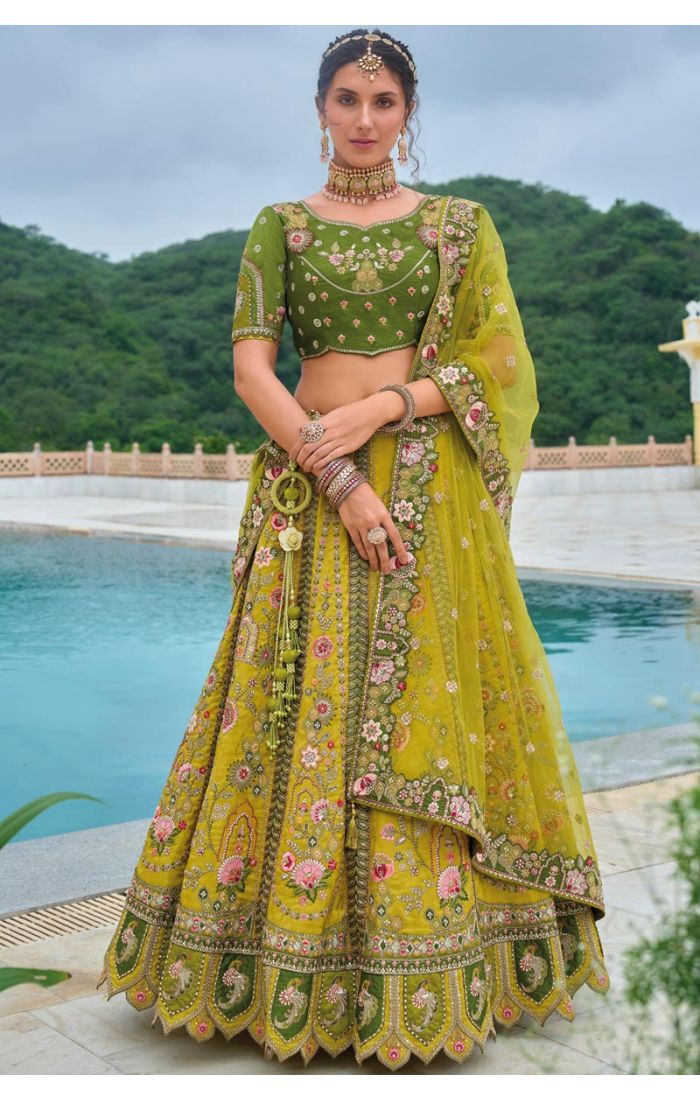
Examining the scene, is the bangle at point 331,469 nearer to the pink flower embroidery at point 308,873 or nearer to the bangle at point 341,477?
the bangle at point 341,477

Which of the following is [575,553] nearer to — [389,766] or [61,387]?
[389,766]

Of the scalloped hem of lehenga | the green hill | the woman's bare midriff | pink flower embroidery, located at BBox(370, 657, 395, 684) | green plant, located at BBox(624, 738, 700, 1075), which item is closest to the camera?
green plant, located at BBox(624, 738, 700, 1075)

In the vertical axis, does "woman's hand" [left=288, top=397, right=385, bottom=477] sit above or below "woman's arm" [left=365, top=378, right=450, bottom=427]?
below

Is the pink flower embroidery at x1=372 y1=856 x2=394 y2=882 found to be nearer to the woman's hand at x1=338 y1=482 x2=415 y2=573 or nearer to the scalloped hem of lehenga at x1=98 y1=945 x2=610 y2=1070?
the scalloped hem of lehenga at x1=98 y1=945 x2=610 y2=1070

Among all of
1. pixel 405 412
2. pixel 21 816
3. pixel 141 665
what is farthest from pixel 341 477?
pixel 141 665

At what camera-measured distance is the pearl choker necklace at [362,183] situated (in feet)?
6.91

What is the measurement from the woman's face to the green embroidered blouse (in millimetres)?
106

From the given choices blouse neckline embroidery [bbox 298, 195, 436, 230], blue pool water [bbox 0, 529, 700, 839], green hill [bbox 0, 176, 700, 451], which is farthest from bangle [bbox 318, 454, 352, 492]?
green hill [bbox 0, 176, 700, 451]

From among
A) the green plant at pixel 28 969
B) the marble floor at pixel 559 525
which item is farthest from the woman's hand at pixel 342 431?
the marble floor at pixel 559 525

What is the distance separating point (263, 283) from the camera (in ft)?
6.82

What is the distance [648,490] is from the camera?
849 inches

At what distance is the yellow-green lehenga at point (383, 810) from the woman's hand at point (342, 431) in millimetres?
67

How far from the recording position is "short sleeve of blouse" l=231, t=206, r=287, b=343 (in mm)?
2078

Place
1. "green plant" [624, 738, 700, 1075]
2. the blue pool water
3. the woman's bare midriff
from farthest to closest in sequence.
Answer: the blue pool water → the woman's bare midriff → "green plant" [624, 738, 700, 1075]
